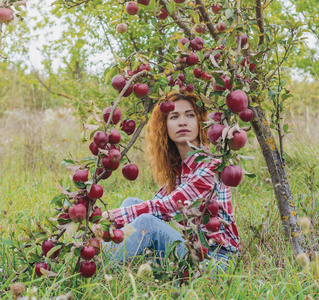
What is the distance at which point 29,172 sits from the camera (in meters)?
3.75

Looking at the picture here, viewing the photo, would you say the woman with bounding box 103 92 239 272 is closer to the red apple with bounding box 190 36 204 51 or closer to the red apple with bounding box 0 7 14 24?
the red apple with bounding box 190 36 204 51

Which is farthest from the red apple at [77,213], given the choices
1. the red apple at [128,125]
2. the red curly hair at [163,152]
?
the red curly hair at [163,152]

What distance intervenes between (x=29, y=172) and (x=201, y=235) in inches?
116

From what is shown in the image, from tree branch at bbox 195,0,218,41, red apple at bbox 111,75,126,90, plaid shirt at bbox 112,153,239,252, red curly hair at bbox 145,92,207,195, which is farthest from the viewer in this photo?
red curly hair at bbox 145,92,207,195

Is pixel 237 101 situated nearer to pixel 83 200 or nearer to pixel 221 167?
pixel 221 167

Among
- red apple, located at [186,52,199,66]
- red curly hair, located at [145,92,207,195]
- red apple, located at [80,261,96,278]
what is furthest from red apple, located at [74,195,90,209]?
red curly hair, located at [145,92,207,195]

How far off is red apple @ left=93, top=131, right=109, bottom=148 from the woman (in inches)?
12.7

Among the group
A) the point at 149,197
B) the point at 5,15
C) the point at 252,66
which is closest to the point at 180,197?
the point at 252,66

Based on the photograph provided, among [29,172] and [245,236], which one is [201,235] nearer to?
[245,236]

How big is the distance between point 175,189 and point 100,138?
973mm

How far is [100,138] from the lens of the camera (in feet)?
3.55

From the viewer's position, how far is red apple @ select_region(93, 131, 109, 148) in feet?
3.55

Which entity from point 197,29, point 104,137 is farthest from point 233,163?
point 197,29

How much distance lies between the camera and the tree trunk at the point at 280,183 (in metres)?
1.81
